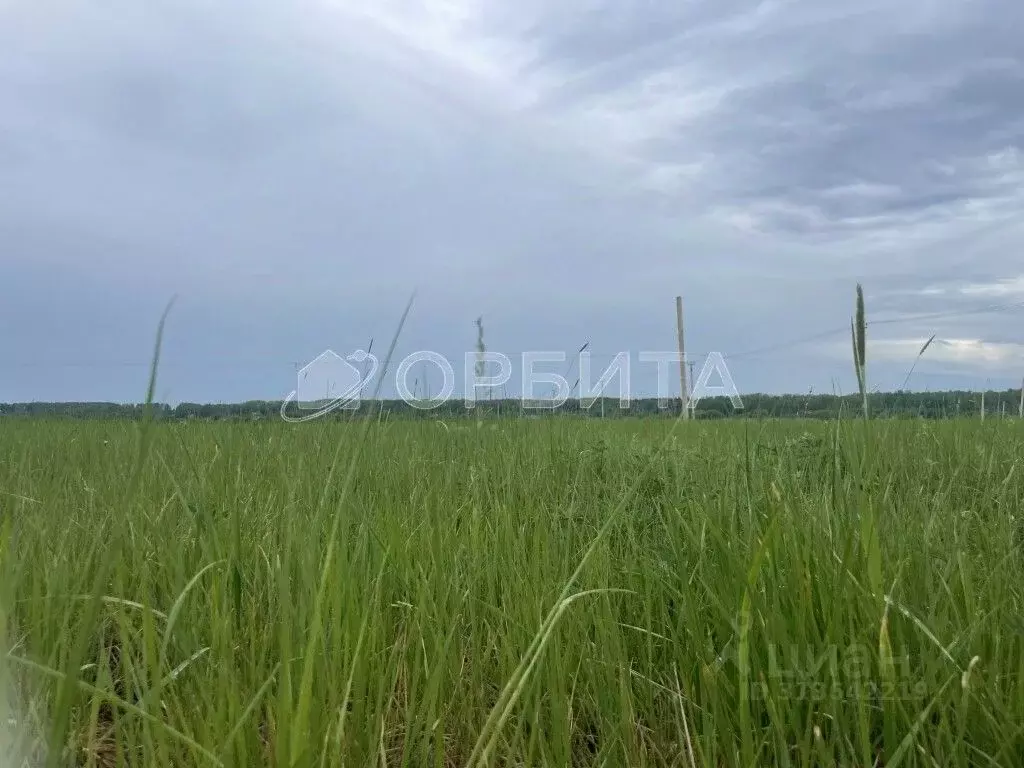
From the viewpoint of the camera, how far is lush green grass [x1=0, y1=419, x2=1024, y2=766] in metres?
1.03

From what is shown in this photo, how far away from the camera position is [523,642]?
55.0 inches

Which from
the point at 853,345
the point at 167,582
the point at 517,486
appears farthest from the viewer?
the point at 517,486

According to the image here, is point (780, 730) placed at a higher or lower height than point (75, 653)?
lower

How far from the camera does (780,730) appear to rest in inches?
40.5

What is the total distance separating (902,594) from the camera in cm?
141

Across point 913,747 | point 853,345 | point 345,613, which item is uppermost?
point 853,345

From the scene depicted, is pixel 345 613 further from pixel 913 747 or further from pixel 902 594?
pixel 902 594

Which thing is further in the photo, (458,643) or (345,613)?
(458,643)

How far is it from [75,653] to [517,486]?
2.11m

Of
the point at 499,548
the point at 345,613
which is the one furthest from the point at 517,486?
the point at 345,613

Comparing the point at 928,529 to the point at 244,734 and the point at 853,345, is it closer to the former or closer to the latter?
the point at 853,345

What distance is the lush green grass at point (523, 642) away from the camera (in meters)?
1.03

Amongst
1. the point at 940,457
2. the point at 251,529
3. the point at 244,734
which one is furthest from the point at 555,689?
the point at 940,457

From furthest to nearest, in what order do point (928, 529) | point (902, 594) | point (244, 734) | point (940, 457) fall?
point (940, 457), point (928, 529), point (902, 594), point (244, 734)
